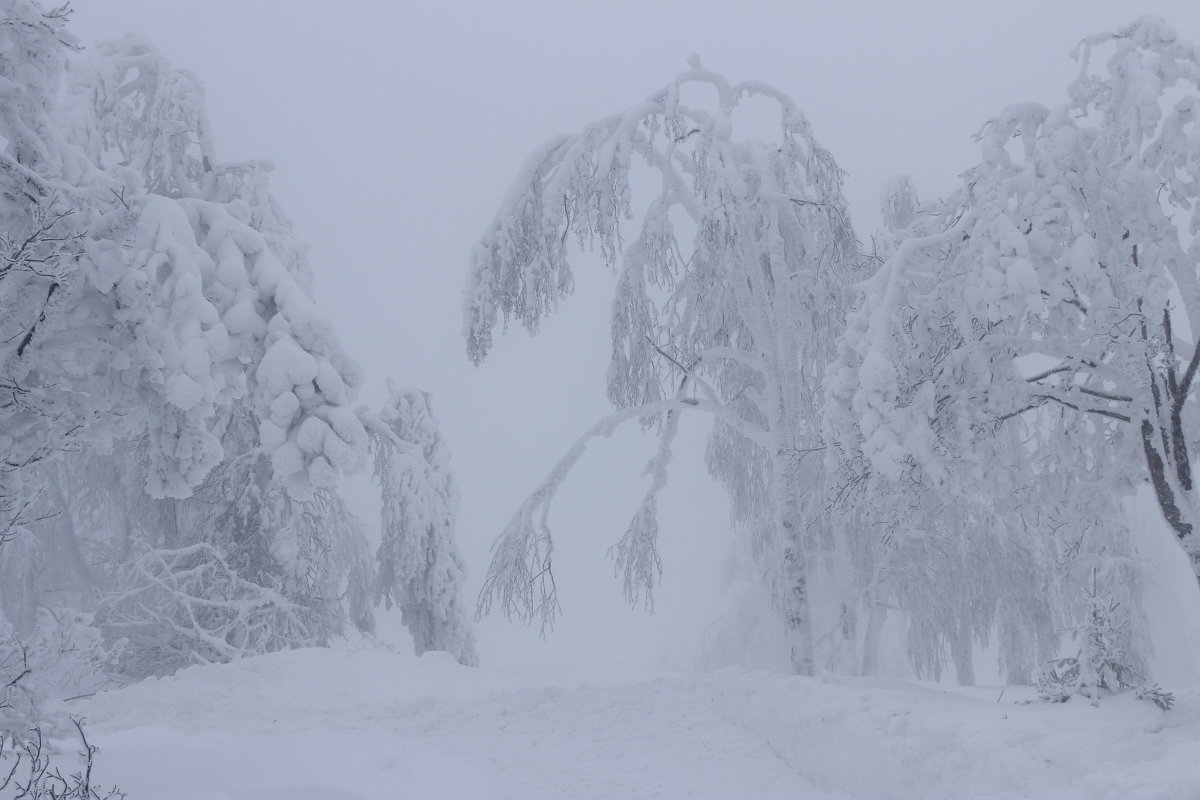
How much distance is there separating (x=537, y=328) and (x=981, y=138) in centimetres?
491

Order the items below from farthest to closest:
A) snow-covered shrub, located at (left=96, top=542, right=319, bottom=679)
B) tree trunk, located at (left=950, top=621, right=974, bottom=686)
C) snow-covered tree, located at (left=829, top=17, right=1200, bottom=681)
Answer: tree trunk, located at (left=950, top=621, right=974, bottom=686), snow-covered shrub, located at (left=96, top=542, right=319, bottom=679), snow-covered tree, located at (left=829, top=17, right=1200, bottom=681)

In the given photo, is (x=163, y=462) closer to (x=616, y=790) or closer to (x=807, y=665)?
(x=616, y=790)

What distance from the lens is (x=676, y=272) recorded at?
33.8 feet

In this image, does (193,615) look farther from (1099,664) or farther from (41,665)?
(1099,664)

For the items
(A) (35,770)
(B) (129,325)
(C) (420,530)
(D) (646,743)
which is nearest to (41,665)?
(A) (35,770)

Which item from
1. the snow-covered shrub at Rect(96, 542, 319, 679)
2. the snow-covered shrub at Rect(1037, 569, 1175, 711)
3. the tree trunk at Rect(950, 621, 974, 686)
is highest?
the snow-covered shrub at Rect(1037, 569, 1175, 711)

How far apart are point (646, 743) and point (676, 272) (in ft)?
17.7

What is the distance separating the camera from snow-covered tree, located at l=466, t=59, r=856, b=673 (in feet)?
31.2

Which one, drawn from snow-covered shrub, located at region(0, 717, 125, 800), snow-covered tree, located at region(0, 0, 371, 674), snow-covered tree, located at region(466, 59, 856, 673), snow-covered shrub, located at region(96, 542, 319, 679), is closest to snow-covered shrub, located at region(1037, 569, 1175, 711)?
snow-covered tree, located at region(466, 59, 856, 673)

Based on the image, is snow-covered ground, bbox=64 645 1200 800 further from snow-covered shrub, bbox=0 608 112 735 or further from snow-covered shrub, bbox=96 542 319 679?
snow-covered shrub, bbox=96 542 319 679

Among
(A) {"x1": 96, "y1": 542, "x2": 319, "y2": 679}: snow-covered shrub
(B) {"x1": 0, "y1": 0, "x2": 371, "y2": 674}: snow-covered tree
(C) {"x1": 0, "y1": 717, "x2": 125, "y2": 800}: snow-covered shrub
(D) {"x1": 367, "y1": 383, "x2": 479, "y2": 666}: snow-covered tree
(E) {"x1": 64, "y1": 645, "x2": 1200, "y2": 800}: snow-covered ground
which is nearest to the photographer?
(C) {"x1": 0, "y1": 717, "x2": 125, "y2": 800}: snow-covered shrub

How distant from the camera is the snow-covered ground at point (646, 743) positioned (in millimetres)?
4645

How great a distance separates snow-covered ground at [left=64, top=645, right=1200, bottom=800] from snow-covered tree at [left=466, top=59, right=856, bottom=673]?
5.30 ft

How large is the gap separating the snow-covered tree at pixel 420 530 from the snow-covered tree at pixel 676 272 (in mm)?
6749
